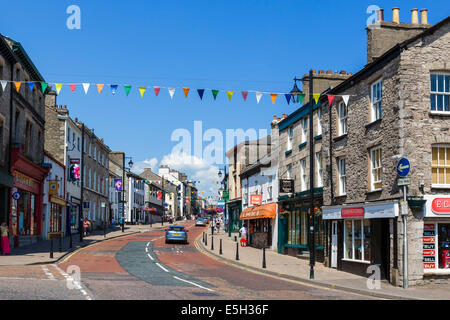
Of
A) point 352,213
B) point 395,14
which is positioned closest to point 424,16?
point 395,14

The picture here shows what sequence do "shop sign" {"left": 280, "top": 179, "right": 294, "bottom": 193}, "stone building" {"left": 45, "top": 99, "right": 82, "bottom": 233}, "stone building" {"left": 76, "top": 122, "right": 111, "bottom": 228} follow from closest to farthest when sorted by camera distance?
"shop sign" {"left": 280, "top": 179, "right": 294, "bottom": 193} < "stone building" {"left": 45, "top": 99, "right": 82, "bottom": 233} < "stone building" {"left": 76, "top": 122, "right": 111, "bottom": 228}

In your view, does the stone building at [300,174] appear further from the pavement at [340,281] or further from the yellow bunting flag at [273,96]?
the yellow bunting flag at [273,96]

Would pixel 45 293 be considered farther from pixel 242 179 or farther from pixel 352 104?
pixel 242 179

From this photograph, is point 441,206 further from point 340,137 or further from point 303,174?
point 303,174

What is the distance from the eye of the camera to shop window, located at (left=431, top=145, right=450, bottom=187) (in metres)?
19.3

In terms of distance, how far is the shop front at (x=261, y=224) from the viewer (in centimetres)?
3656

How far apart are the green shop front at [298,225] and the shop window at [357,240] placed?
3.72m

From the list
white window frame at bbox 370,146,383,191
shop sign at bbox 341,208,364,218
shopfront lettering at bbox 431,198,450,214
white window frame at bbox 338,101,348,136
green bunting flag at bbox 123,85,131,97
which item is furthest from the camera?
white window frame at bbox 338,101,348,136

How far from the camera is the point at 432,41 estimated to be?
778 inches

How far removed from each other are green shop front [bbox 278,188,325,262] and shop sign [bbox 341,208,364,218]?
425 cm

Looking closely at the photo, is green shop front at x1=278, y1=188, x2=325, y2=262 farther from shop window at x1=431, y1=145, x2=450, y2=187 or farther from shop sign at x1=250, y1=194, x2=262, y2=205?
shop window at x1=431, y1=145, x2=450, y2=187

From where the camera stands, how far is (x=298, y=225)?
31875mm

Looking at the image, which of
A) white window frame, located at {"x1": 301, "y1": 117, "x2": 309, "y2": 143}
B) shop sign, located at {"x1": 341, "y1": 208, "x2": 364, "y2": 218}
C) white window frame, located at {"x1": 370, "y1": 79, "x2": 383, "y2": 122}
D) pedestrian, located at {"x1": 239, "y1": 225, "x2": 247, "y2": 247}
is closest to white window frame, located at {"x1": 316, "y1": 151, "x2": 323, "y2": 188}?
white window frame, located at {"x1": 301, "y1": 117, "x2": 309, "y2": 143}

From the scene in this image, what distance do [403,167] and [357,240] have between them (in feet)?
19.7
